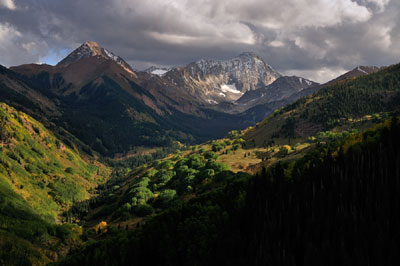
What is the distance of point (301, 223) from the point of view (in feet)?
182

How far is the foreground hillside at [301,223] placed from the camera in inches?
1775

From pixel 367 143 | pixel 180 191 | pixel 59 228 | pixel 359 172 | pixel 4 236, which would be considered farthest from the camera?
pixel 180 191

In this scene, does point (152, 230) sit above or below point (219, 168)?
below

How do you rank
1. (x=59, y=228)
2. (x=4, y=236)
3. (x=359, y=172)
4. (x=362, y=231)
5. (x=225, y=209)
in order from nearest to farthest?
(x=362, y=231), (x=359, y=172), (x=225, y=209), (x=4, y=236), (x=59, y=228)

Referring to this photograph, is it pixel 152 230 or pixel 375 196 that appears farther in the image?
pixel 152 230

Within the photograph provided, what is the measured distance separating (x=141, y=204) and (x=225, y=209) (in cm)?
8471

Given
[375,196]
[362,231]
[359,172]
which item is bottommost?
[362,231]

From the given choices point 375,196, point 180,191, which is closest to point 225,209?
point 375,196

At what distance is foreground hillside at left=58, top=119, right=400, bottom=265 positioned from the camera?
45094mm

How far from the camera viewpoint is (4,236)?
118m

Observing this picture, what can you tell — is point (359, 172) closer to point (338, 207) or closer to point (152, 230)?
point (338, 207)

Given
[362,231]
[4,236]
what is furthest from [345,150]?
[4,236]

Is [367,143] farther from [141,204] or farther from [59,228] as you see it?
[59,228]

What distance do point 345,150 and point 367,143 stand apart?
623 centimetres
